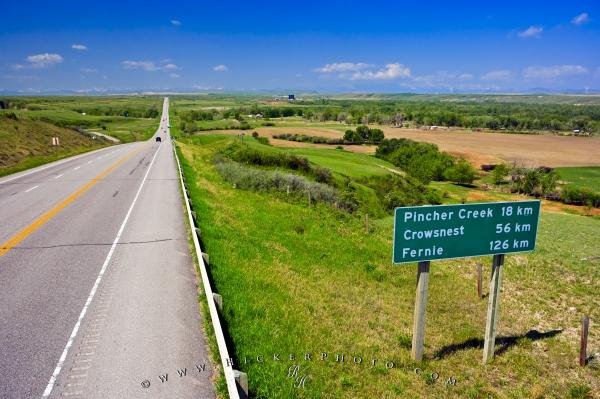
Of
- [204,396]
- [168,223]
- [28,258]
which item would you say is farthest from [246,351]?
[168,223]

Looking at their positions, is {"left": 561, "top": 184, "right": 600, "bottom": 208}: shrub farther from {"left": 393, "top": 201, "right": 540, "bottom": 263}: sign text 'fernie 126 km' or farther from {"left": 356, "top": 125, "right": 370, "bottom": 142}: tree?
{"left": 393, "top": 201, "right": 540, "bottom": 263}: sign text 'fernie 126 km'

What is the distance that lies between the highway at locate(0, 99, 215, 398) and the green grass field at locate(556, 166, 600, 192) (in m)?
76.2

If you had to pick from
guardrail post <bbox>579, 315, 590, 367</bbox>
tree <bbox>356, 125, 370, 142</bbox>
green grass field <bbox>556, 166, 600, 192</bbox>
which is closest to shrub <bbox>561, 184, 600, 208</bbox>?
green grass field <bbox>556, 166, 600, 192</bbox>

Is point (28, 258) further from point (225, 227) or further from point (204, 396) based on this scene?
point (204, 396)

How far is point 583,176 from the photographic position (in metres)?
84.9

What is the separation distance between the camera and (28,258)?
12570mm

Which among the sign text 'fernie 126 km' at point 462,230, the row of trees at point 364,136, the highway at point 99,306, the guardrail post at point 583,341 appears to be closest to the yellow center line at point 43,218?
the highway at point 99,306

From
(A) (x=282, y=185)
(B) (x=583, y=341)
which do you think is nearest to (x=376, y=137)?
(A) (x=282, y=185)

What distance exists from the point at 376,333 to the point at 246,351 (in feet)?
11.5

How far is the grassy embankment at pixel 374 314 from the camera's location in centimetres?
808

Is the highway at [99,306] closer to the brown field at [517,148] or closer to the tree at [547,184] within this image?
the tree at [547,184]

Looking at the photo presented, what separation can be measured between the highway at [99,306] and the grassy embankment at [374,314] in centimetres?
105

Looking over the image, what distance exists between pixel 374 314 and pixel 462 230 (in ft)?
12.5

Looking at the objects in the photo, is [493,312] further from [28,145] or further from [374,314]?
[28,145]
